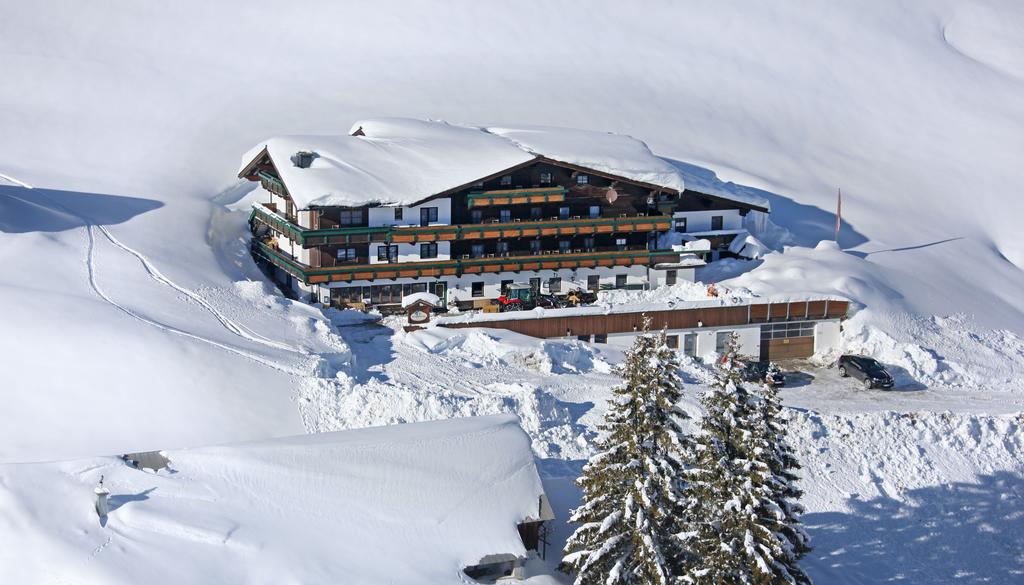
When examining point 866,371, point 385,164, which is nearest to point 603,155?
point 385,164

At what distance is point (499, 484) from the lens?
34688 mm

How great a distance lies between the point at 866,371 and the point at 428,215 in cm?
2025

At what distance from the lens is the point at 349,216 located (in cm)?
5556

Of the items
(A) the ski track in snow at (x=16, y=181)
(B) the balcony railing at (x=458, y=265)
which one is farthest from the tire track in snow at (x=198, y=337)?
(A) the ski track in snow at (x=16, y=181)

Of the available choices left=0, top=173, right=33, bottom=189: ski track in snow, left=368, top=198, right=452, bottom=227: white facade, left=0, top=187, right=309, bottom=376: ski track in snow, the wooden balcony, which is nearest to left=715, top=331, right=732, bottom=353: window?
the wooden balcony

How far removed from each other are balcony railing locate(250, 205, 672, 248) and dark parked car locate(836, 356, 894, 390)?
11.1 m

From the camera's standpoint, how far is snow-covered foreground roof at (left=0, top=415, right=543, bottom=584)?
96.5ft

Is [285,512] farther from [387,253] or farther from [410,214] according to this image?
[410,214]

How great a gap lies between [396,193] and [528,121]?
3162 cm

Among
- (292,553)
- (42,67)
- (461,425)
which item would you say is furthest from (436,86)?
(292,553)

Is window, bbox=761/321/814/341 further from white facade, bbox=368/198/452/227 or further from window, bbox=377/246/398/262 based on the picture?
window, bbox=377/246/398/262

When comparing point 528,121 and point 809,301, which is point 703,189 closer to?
point 809,301

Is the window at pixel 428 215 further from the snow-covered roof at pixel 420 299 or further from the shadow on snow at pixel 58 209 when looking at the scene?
the shadow on snow at pixel 58 209

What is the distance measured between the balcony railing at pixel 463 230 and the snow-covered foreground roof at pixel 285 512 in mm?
19611
